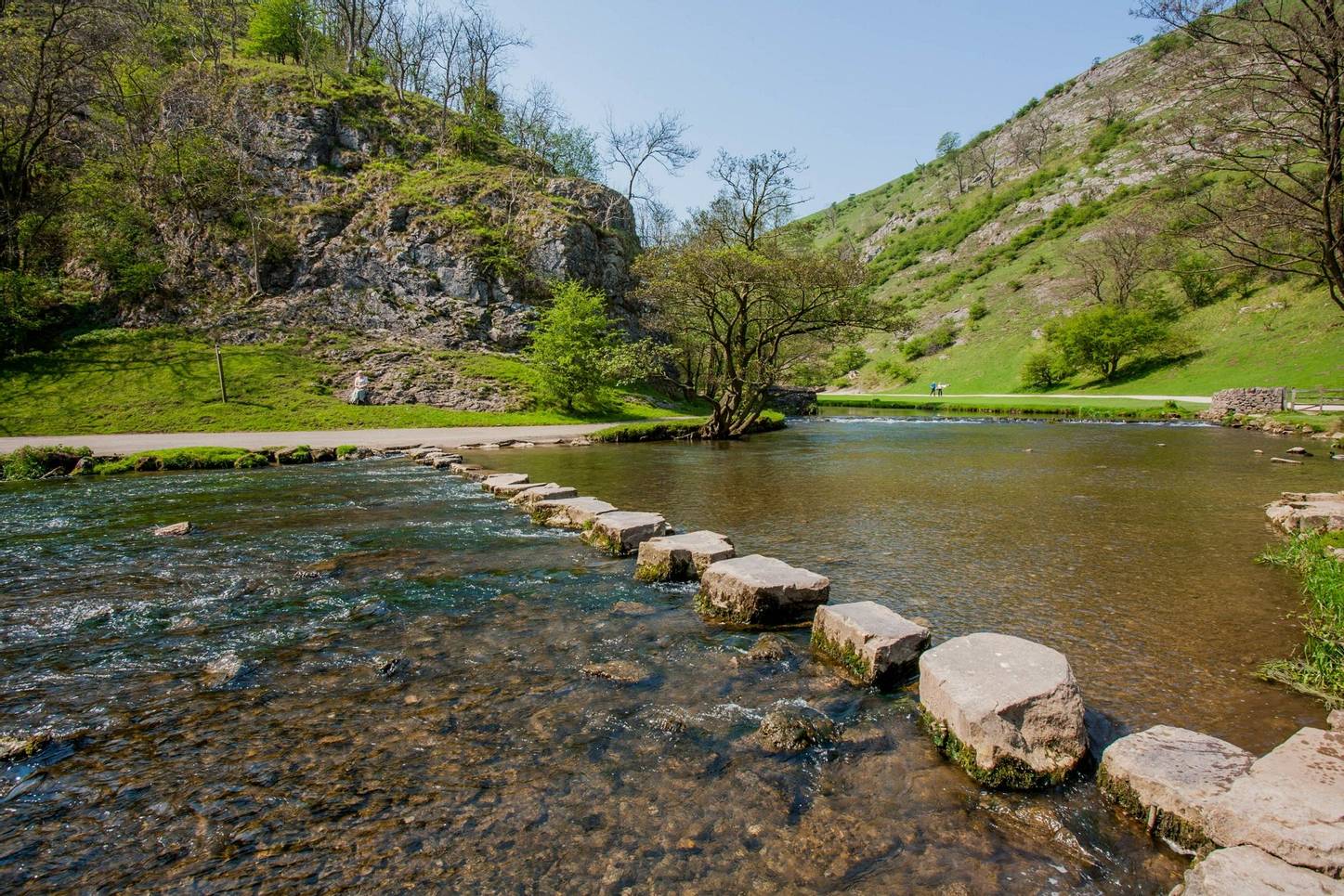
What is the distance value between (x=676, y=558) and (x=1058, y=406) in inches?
1979

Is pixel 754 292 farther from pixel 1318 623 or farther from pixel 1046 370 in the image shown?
pixel 1046 370

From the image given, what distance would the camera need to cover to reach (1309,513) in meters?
8.99

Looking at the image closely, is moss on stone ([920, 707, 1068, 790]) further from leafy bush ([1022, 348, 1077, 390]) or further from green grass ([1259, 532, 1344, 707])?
leafy bush ([1022, 348, 1077, 390])

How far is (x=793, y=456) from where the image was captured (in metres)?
22.8

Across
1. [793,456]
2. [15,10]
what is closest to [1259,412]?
[793,456]

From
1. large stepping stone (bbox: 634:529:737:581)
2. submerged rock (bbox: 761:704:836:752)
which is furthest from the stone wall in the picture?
submerged rock (bbox: 761:704:836:752)

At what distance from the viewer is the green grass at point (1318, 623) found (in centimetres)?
481

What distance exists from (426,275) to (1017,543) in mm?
49339

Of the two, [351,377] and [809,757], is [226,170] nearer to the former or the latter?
[351,377]

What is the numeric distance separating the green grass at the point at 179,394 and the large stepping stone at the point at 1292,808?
36012mm

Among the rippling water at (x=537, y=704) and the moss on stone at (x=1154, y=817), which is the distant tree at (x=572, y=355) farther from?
the moss on stone at (x=1154, y=817)

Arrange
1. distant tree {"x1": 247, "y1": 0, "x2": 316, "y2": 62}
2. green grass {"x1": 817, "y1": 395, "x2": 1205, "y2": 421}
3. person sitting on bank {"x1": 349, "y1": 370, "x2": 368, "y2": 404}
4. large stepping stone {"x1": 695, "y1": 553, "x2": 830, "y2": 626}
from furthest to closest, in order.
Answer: distant tree {"x1": 247, "y1": 0, "x2": 316, "y2": 62}
green grass {"x1": 817, "y1": 395, "x2": 1205, "y2": 421}
person sitting on bank {"x1": 349, "y1": 370, "x2": 368, "y2": 404}
large stepping stone {"x1": 695, "y1": 553, "x2": 830, "y2": 626}

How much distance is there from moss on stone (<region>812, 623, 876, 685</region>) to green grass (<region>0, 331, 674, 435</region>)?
32969 mm

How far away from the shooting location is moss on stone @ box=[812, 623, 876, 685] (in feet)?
16.6
